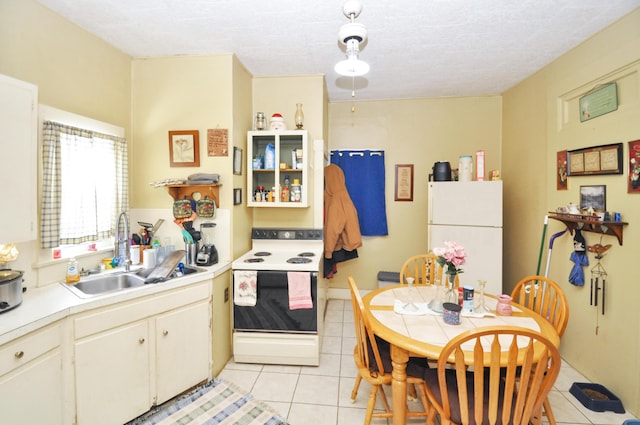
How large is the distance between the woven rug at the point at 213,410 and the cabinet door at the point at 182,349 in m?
0.07

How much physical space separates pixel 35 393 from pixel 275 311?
1400 millimetres

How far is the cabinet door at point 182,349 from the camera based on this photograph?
1.96 meters

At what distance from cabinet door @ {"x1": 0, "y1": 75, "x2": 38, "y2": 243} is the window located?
27 centimetres

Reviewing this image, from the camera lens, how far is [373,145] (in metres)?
3.87

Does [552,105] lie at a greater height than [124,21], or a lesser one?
lesser

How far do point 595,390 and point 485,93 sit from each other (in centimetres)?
308

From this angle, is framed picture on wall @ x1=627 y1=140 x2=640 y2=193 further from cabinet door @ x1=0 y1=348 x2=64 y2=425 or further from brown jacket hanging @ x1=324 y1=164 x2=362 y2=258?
cabinet door @ x1=0 y1=348 x2=64 y2=425

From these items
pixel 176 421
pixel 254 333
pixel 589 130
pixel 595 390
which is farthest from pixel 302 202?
pixel 595 390

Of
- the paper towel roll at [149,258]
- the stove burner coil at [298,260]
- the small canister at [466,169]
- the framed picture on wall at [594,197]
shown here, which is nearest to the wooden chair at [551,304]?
the framed picture on wall at [594,197]

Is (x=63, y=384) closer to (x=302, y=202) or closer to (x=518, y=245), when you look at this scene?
(x=302, y=202)

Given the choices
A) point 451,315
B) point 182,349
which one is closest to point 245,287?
point 182,349

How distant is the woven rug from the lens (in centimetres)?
187

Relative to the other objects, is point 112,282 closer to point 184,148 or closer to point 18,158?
point 18,158

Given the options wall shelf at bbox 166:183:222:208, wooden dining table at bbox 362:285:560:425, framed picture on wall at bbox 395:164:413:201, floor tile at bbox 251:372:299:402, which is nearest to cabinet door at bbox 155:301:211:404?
floor tile at bbox 251:372:299:402
